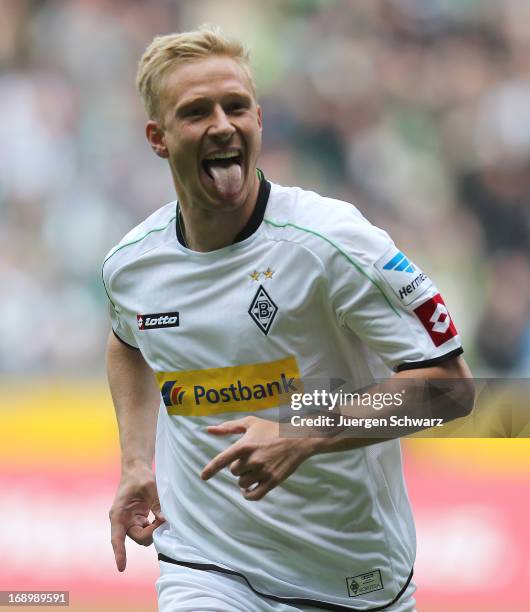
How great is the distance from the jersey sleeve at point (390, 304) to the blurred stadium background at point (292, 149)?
4.52m

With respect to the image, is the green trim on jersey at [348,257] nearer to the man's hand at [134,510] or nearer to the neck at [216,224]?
the neck at [216,224]

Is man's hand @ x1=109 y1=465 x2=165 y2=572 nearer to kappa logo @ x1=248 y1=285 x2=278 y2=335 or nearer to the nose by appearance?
kappa logo @ x1=248 y1=285 x2=278 y2=335

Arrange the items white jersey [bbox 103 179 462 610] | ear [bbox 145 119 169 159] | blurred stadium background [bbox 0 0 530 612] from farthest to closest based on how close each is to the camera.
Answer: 1. blurred stadium background [bbox 0 0 530 612]
2. ear [bbox 145 119 169 159]
3. white jersey [bbox 103 179 462 610]

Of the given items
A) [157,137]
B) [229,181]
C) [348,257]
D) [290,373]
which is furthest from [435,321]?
[157,137]

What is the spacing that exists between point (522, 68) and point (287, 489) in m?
7.11

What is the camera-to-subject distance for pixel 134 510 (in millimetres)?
3832

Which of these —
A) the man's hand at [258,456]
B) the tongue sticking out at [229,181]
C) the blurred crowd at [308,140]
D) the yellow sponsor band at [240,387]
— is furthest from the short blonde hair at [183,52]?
the blurred crowd at [308,140]

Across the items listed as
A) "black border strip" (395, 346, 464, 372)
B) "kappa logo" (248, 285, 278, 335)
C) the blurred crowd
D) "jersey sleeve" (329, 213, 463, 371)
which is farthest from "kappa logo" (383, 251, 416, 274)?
the blurred crowd

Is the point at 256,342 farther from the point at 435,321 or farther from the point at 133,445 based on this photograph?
the point at 133,445

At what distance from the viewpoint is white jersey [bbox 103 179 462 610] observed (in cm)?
330

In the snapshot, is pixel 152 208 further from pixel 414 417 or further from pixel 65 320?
pixel 414 417

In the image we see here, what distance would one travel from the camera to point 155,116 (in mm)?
3672

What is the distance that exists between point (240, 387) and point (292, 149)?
6736 millimetres

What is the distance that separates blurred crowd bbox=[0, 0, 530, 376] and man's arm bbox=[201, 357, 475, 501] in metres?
5.65
